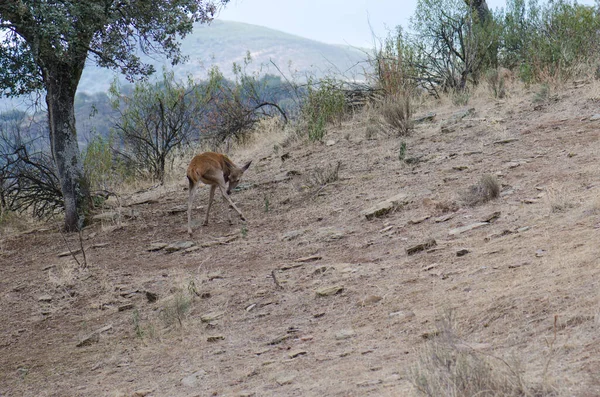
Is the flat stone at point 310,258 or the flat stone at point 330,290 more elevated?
the flat stone at point 310,258

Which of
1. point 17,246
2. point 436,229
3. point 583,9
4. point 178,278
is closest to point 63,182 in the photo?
point 17,246

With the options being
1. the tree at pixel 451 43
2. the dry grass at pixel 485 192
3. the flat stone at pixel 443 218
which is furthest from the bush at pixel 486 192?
the tree at pixel 451 43

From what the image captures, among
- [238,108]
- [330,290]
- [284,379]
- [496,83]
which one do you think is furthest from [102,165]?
[284,379]

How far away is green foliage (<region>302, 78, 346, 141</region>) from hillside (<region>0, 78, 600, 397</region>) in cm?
230

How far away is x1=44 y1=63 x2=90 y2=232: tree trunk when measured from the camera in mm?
11086

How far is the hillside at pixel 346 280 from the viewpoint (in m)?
4.40

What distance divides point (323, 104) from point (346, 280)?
8450 mm

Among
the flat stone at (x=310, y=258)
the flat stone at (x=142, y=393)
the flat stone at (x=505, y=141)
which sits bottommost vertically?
the flat stone at (x=142, y=393)

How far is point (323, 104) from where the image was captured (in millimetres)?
14469

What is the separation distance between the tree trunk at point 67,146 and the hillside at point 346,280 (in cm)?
51

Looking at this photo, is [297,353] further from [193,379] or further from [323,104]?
[323,104]

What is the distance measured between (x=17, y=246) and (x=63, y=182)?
1.14 m

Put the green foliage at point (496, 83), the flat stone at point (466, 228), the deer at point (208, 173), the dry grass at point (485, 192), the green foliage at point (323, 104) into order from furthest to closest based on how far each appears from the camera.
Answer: the green foliage at point (323, 104), the green foliage at point (496, 83), the deer at point (208, 173), the dry grass at point (485, 192), the flat stone at point (466, 228)

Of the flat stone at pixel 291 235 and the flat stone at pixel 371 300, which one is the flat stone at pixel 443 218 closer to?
the flat stone at pixel 291 235
